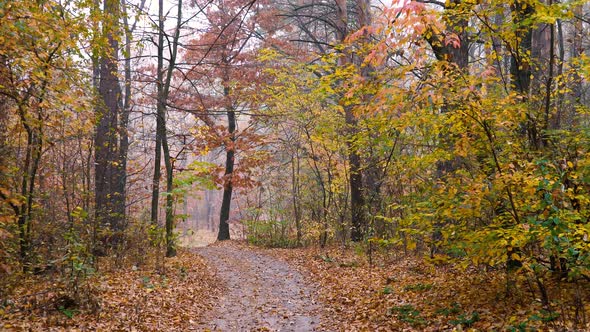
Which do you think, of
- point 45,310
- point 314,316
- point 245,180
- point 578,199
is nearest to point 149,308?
point 45,310

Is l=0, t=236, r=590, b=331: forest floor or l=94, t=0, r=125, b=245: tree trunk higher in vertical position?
l=94, t=0, r=125, b=245: tree trunk

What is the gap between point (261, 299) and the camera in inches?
348

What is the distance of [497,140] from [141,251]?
28.3 ft

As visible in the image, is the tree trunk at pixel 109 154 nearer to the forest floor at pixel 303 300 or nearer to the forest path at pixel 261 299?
the forest floor at pixel 303 300

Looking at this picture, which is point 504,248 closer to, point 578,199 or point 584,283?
point 578,199

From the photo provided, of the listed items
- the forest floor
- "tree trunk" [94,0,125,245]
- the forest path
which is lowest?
the forest path

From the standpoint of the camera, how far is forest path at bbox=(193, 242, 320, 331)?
709 cm

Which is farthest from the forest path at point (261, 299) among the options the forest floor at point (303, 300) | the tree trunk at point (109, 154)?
the tree trunk at point (109, 154)

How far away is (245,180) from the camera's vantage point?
736 inches

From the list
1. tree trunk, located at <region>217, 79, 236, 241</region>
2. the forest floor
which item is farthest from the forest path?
tree trunk, located at <region>217, 79, 236, 241</region>

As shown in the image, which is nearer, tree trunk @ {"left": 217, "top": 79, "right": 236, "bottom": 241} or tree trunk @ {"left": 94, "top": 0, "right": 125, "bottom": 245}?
tree trunk @ {"left": 94, "top": 0, "right": 125, "bottom": 245}

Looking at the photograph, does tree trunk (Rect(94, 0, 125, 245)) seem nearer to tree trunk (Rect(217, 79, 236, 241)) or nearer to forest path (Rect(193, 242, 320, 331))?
forest path (Rect(193, 242, 320, 331))

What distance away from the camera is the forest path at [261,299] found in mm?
7094

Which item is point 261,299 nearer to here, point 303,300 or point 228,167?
point 303,300
